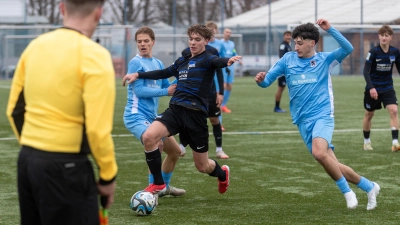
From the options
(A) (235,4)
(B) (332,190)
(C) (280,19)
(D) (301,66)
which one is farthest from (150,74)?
(A) (235,4)

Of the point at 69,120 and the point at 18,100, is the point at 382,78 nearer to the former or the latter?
the point at 18,100

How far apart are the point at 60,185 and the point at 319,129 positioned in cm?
403

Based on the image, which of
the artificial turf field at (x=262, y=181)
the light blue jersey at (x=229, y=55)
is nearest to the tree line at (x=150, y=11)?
the light blue jersey at (x=229, y=55)

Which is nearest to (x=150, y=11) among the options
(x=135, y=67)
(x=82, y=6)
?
(x=135, y=67)

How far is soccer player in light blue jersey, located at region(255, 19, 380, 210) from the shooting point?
7359 mm

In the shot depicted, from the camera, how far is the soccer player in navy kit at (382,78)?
37.6 ft

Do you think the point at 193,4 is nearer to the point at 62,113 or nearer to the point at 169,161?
the point at 169,161

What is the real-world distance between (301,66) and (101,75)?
4217 millimetres

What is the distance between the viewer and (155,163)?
7504 mm

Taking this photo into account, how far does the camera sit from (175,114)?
749 centimetres

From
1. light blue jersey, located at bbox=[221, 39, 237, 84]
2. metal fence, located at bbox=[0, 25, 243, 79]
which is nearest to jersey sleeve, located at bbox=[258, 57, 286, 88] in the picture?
light blue jersey, located at bbox=[221, 39, 237, 84]

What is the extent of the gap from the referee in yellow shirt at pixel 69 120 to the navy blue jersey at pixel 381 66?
8.13m

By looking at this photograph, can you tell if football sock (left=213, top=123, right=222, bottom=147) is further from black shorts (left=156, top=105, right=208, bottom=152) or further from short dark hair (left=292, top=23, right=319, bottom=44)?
short dark hair (left=292, top=23, right=319, bottom=44)

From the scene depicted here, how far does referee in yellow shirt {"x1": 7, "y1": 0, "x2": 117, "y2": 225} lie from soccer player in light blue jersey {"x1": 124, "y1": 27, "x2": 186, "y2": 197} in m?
4.06
